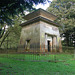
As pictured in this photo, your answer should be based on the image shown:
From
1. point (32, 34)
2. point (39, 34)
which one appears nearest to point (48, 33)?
point (39, 34)

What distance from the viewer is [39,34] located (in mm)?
13133

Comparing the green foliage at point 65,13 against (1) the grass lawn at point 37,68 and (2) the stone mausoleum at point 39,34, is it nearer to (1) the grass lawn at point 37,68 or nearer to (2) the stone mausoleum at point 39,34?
(2) the stone mausoleum at point 39,34

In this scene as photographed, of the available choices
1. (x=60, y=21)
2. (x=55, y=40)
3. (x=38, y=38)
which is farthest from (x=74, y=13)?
(x=38, y=38)

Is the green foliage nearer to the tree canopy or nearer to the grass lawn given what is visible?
the grass lawn

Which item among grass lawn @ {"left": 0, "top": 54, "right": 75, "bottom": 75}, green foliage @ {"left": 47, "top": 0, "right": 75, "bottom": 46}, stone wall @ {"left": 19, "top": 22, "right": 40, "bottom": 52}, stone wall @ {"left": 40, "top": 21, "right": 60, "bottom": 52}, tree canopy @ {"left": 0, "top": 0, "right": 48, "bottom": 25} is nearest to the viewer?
grass lawn @ {"left": 0, "top": 54, "right": 75, "bottom": 75}

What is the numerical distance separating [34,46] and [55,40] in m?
4.69

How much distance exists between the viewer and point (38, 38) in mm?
13117

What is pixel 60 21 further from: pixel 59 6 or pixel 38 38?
pixel 38 38

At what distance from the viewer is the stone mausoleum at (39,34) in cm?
1313

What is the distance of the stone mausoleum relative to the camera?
13.1m

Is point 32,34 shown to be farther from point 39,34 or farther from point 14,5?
point 14,5

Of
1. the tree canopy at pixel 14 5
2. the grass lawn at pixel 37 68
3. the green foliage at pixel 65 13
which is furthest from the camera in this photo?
the green foliage at pixel 65 13

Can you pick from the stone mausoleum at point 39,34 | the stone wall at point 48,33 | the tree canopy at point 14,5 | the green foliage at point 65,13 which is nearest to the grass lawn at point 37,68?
the tree canopy at point 14,5

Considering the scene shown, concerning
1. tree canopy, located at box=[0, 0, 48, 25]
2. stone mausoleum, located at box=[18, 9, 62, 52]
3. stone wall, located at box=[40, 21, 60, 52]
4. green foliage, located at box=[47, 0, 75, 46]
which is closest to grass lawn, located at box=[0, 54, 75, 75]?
tree canopy, located at box=[0, 0, 48, 25]
